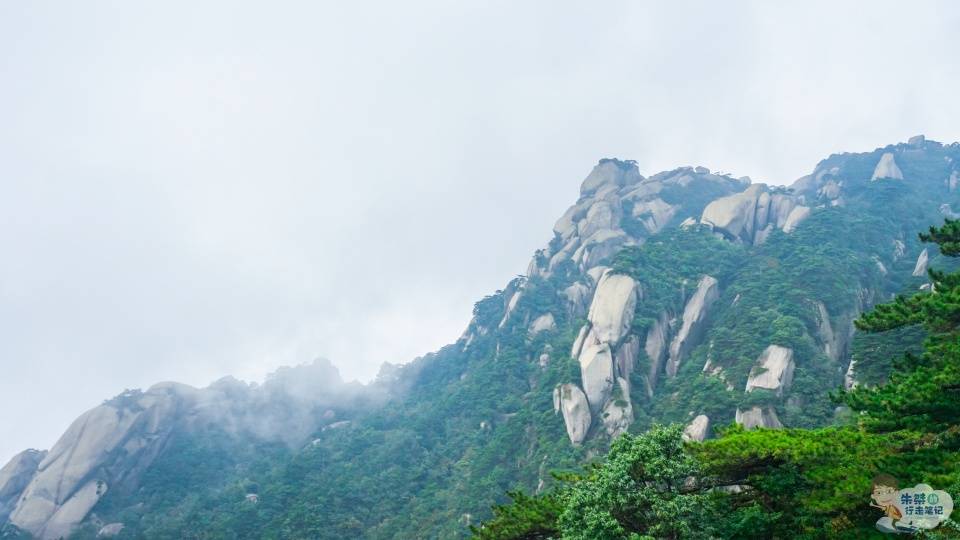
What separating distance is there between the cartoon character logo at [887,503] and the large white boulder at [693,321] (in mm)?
37999

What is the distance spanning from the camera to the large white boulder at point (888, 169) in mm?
79838

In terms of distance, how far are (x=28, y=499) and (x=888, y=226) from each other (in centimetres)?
10605

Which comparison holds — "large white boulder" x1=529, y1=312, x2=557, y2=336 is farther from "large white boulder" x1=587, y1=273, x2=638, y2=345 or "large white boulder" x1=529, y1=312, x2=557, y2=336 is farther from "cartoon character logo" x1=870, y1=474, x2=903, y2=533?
"cartoon character logo" x1=870, y1=474, x2=903, y2=533

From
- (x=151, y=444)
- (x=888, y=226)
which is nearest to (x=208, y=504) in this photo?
(x=151, y=444)

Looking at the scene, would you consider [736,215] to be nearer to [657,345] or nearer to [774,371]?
[657,345]

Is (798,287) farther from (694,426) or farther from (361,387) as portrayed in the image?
(361,387)

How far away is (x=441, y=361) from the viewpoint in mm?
92750

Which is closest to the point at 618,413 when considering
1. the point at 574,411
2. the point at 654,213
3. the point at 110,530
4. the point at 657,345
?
the point at 574,411

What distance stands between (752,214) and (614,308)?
2974cm

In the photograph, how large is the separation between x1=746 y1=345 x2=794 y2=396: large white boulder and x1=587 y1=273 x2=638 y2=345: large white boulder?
13.3m

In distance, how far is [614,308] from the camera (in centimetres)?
5359

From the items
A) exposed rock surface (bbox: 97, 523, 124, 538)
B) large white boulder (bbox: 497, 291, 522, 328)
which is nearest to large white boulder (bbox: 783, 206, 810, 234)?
large white boulder (bbox: 497, 291, 522, 328)

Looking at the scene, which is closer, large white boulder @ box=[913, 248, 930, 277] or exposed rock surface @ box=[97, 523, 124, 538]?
large white boulder @ box=[913, 248, 930, 277]

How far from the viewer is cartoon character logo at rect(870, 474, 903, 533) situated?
39.9 feet
